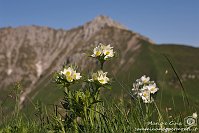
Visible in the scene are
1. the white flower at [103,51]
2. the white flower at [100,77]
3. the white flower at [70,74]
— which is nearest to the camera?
the white flower at [70,74]

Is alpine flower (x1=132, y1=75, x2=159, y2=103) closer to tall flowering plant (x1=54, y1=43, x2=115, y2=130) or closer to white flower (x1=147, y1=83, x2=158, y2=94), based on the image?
white flower (x1=147, y1=83, x2=158, y2=94)

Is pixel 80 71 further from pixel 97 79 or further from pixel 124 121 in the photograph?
pixel 124 121

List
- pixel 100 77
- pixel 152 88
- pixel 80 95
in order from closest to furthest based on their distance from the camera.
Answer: pixel 80 95, pixel 100 77, pixel 152 88

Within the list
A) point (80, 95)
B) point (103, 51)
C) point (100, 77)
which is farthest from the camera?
point (103, 51)

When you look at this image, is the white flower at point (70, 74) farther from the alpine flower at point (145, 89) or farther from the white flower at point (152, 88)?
the white flower at point (152, 88)

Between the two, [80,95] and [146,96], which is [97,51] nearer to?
[80,95]

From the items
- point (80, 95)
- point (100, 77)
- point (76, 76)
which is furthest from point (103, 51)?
point (80, 95)

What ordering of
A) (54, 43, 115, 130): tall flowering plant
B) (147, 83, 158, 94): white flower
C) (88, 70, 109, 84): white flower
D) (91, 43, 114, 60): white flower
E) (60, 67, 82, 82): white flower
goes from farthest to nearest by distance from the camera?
(147, 83, 158, 94): white flower
(91, 43, 114, 60): white flower
(88, 70, 109, 84): white flower
(60, 67, 82, 82): white flower
(54, 43, 115, 130): tall flowering plant

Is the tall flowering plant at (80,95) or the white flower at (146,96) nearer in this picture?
the tall flowering plant at (80,95)

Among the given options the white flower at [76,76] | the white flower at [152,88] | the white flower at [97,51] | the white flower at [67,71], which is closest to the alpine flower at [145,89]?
the white flower at [152,88]

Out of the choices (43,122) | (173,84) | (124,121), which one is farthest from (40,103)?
(173,84)

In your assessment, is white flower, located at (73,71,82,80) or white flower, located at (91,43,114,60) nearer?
white flower, located at (73,71,82,80)

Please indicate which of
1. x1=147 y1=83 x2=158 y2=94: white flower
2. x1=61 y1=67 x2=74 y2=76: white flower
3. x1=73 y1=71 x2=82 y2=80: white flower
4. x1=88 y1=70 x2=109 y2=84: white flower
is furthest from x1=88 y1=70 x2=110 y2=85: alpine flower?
x1=147 y1=83 x2=158 y2=94: white flower

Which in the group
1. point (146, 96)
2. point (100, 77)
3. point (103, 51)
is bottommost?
point (146, 96)
